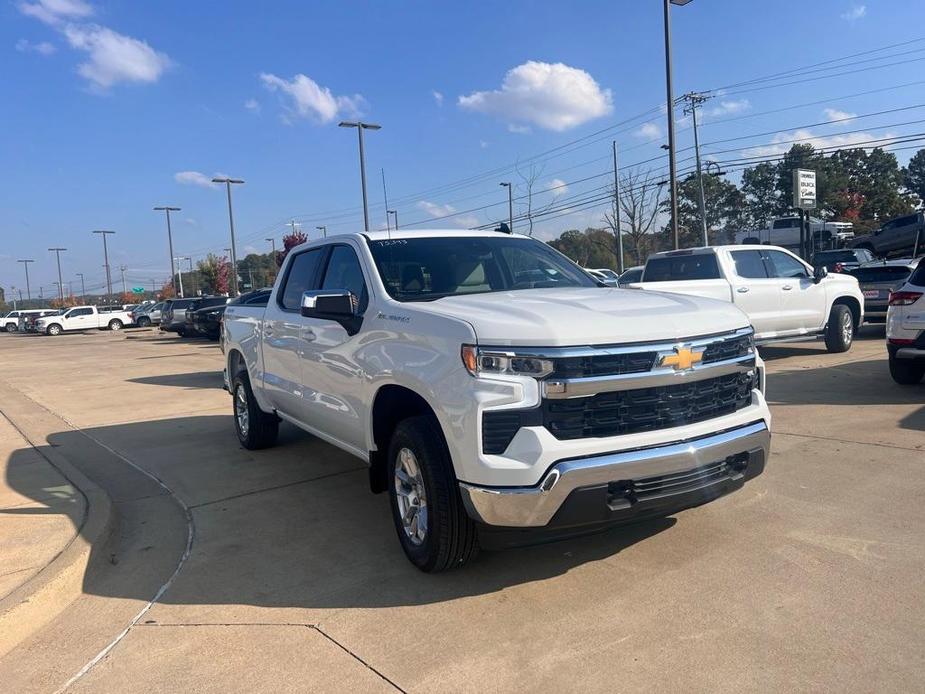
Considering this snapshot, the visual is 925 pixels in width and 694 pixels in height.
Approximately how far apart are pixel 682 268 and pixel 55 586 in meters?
10.0

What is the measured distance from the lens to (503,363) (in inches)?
132

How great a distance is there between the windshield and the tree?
8176 cm

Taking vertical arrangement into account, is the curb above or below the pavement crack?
above

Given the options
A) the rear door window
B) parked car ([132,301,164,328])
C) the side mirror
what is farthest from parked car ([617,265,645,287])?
parked car ([132,301,164,328])

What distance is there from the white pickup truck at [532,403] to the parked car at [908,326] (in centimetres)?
503

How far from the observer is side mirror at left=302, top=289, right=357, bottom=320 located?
4.24 m

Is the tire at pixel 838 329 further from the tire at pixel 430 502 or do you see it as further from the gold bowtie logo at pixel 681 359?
the tire at pixel 430 502

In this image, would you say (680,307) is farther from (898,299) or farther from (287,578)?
(898,299)

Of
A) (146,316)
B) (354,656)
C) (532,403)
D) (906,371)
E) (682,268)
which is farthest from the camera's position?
(146,316)

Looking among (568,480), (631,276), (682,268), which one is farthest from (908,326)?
(631,276)

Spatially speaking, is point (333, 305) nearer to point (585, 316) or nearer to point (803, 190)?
point (585, 316)

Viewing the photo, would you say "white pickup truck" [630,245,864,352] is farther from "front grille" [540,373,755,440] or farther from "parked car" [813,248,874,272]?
"parked car" [813,248,874,272]

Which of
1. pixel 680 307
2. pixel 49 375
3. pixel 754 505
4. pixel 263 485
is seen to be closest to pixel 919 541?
pixel 754 505

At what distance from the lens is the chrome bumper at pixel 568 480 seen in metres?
3.21
